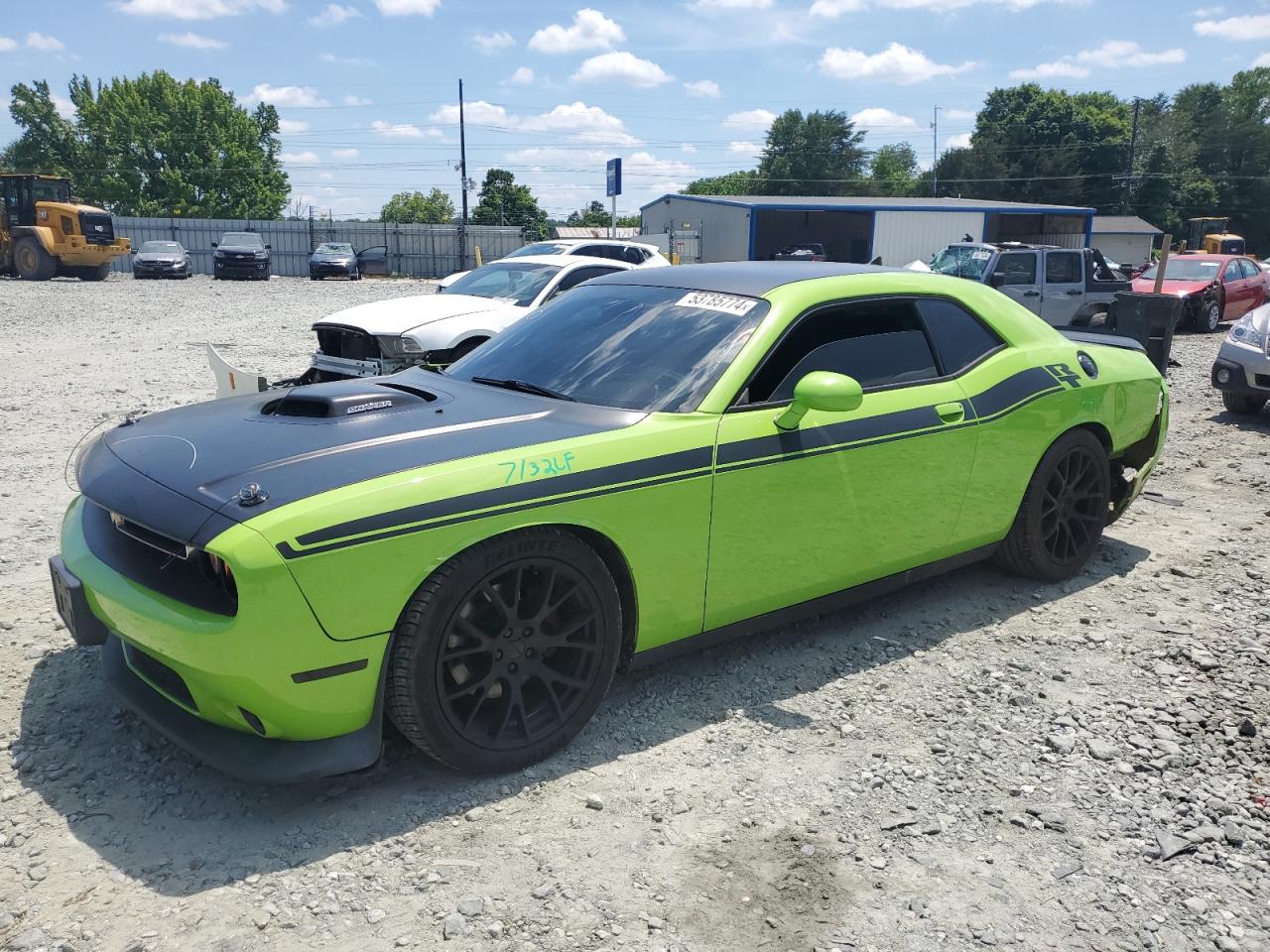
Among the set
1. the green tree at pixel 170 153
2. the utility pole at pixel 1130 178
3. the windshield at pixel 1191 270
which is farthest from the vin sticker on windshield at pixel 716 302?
the utility pole at pixel 1130 178

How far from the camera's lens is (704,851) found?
2.80 meters

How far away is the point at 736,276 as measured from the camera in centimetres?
408

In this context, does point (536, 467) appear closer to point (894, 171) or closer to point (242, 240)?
point (242, 240)

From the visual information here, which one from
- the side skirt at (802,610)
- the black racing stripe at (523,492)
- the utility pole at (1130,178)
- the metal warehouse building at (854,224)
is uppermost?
the utility pole at (1130,178)

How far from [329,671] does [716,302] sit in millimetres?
2046

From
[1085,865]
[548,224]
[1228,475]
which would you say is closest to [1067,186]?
[548,224]

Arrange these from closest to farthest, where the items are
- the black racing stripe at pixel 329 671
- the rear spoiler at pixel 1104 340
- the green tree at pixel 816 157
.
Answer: the black racing stripe at pixel 329 671 → the rear spoiler at pixel 1104 340 → the green tree at pixel 816 157

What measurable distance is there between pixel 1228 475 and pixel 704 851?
6.19 meters

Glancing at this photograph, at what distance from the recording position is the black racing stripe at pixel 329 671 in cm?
265

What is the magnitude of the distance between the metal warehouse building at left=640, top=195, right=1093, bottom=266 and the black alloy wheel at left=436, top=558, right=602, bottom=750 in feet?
116

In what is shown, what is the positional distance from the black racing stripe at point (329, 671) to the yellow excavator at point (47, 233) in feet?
105

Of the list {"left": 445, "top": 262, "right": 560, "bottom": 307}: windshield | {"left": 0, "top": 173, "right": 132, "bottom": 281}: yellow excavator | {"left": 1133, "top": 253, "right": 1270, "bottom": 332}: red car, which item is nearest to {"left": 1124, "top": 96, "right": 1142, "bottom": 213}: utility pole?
{"left": 1133, "top": 253, "right": 1270, "bottom": 332}: red car

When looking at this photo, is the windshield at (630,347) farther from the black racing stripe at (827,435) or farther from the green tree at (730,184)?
the green tree at (730,184)

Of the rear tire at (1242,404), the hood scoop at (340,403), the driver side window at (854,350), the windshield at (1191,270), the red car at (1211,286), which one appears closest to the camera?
the hood scoop at (340,403)
